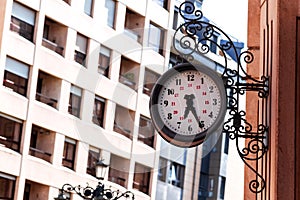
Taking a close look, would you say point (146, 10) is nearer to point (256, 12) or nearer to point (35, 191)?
point (35, 191)

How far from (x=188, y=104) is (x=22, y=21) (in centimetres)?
2169

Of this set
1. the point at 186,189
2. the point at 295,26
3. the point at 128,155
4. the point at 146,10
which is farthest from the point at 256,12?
A: the point at 186,189

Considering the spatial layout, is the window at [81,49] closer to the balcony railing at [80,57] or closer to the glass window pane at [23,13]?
the balcony railing at [80,57]

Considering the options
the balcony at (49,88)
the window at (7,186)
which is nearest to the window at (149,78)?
the balcony at (49,88)

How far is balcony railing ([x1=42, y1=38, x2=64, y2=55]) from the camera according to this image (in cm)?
2972

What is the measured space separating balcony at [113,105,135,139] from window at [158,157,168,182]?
188cm

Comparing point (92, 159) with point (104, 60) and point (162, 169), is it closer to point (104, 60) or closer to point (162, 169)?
point (104, 60)

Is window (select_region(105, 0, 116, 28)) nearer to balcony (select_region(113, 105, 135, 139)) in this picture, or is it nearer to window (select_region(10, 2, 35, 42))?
balcony (select_region(113, 105, 135, 139))

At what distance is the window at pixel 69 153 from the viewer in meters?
30.2

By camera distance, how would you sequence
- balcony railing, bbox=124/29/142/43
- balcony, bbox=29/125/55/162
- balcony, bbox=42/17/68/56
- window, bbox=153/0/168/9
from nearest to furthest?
1. balcony, bbox=29/125/55/162
2. balcony, bbox=42/17/68/56
3. balcony railing, bbox=124/29/142/43
4. window, bbox=153/0/168/9

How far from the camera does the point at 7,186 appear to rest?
27969 mm

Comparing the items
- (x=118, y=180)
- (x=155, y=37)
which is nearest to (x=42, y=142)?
(x=118, y=180)

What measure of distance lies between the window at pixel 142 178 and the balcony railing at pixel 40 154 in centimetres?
470

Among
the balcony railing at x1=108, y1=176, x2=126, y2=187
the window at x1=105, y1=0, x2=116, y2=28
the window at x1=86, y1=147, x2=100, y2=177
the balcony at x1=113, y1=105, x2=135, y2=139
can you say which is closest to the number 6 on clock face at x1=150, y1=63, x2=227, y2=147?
the window at x1=86, y1=147, x2=100, y2=177
